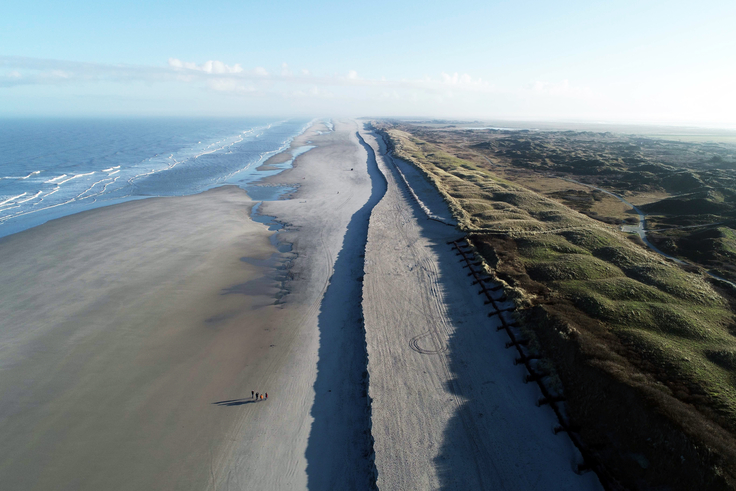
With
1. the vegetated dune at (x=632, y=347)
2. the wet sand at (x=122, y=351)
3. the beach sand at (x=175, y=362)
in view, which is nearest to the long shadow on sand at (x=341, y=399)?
the beach sand at (x=175, y=362)

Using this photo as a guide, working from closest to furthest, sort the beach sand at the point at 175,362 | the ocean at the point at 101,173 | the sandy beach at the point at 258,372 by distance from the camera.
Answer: the sandy beach at the point at 258,372, the beach sand at the point at 175,362, the ocean at the point at 101,173

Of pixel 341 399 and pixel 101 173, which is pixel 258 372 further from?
pixel 101 173

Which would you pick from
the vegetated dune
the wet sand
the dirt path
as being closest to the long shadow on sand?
the dirt path

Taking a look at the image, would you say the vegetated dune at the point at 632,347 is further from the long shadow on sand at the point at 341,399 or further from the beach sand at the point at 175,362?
the beach sand at the point at 175,362

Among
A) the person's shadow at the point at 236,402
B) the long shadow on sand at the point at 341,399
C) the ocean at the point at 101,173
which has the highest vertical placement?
the ocean at the point at 101,173

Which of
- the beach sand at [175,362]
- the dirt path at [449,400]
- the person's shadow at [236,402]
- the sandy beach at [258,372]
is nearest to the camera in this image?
the dirt path at [449,400]

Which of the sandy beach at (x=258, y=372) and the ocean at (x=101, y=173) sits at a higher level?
the ocean at (x=101, y=173)

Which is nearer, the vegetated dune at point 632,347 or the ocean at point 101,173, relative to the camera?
the vegetated dune at point 632,347
